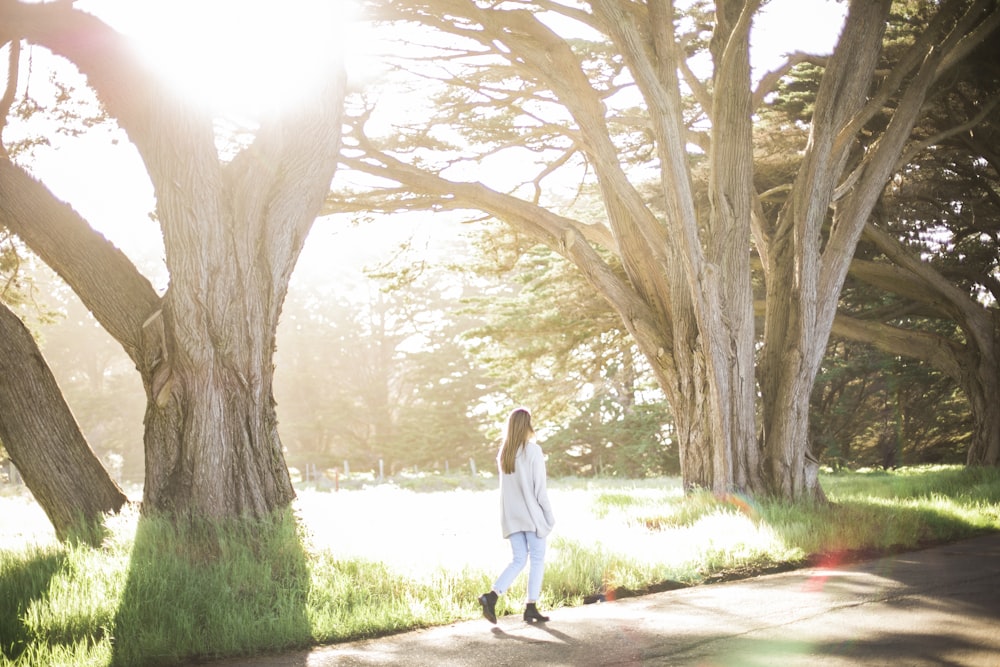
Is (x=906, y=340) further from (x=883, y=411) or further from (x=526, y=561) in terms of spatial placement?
(x=883, y=411)

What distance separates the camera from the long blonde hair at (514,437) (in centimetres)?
635

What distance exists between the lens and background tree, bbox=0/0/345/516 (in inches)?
291

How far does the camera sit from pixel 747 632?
5305mm

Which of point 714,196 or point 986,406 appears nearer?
point 714,196

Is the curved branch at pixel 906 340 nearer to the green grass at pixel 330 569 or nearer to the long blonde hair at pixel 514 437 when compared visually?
the green grass at pixel 330 569

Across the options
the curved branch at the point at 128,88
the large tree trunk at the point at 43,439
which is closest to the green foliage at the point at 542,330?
the curved branch at the point at 128,88

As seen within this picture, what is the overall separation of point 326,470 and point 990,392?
91.8 ft

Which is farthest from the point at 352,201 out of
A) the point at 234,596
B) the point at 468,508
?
the point at 234,596

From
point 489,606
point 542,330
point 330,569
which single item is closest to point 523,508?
point 489,606

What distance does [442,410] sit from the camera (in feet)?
123

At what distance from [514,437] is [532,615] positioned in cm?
128

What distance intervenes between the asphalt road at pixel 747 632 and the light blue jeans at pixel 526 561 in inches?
9.8

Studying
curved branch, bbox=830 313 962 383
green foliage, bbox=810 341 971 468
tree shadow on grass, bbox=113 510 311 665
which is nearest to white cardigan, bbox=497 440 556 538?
tree shadow on grass, bbox=113 510 311 665

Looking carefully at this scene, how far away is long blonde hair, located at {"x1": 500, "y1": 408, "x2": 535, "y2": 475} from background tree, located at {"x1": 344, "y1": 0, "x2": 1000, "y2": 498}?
5508 mm
